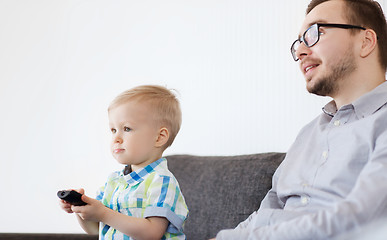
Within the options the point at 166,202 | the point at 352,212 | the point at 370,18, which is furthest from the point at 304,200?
the point at 370,18

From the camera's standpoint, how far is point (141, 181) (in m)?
1.44

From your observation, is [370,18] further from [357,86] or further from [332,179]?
[332,179]

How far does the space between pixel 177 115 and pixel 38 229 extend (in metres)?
1.97

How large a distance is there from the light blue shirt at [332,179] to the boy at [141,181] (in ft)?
0.73

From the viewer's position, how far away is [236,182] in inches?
71.5

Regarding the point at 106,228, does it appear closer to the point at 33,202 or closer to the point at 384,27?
the point at 384,27

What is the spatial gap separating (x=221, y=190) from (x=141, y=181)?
53cm

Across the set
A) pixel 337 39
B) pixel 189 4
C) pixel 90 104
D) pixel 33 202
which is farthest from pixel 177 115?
pixel 33 202

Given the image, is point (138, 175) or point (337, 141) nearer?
point (337, 141)

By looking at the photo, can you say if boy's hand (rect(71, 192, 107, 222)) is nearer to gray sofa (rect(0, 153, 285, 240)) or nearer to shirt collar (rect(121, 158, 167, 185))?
shirt collar (rect(121, 158, 167, 185))

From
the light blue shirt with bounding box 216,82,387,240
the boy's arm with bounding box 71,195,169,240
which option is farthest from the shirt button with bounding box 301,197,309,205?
the boy's arm with bounding box 71,195,169,240

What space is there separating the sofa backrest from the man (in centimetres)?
24

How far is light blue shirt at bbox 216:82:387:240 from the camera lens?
0.98 meters

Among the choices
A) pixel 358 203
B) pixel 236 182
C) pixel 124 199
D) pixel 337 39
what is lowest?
pixel 236 182
